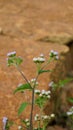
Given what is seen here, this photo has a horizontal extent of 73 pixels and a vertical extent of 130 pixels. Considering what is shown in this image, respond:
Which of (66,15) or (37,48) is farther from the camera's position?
(66,15)

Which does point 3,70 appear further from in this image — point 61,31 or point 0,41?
point 61,31

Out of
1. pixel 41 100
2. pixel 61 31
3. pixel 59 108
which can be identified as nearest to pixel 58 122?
pixel 59 108

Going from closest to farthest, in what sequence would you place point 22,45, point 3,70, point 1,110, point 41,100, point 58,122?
point 41,100 < point 1,110 < point 3,70 < point 58,122 < point 22,45

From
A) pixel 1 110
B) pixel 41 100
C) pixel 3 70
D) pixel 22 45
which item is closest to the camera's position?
pixel 41 100

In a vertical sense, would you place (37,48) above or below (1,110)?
above

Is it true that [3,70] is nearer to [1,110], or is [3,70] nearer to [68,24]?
[1,110]

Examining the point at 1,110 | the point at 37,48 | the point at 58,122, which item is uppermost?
the point at 37,48

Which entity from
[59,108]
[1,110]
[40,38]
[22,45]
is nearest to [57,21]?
[40,38]
